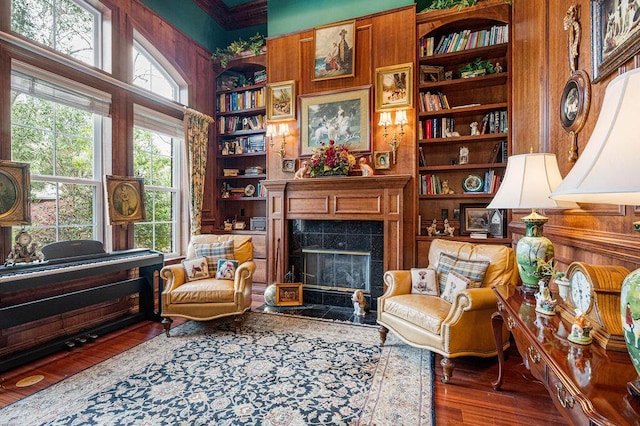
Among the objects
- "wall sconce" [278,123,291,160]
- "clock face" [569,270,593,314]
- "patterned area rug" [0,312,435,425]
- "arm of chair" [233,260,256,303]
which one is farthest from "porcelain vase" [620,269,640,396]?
"wall sconce" [278,123,291,160]

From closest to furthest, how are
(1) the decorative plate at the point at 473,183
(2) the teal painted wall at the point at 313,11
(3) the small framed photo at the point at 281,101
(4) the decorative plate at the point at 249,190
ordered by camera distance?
1. (1) the decorative plate at the point at 473,183
2. (2) the teal painted wall at the point at 313,11
3. (3) the small framed photo at the point at 281,101
4. (4) the decorative plate at the point at 249,190

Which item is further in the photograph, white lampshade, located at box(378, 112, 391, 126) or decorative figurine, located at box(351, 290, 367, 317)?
white lampshade, located at box(378, 112, 391, 126)

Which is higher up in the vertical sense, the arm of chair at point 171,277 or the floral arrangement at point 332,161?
the floral arrangement at point 332,161

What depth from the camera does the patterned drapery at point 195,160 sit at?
14.5ft

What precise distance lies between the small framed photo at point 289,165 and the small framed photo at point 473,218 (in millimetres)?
2215

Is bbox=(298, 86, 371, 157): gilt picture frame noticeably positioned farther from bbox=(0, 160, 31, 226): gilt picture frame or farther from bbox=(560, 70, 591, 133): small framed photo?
bbox=(0, 160, 31, 226): gilt picture frame

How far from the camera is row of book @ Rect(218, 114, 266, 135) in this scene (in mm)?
4828

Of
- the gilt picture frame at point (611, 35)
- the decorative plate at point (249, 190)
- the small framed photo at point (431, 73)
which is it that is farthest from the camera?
the decorative plate at point (249, 190)

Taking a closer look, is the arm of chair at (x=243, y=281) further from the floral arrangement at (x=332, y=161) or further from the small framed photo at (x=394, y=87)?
the small framed photo at (x=394, y=87)

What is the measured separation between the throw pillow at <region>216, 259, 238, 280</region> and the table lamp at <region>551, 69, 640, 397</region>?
311 centimetres

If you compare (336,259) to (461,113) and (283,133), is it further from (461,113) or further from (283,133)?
A: (461,113)

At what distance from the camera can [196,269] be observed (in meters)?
3.42

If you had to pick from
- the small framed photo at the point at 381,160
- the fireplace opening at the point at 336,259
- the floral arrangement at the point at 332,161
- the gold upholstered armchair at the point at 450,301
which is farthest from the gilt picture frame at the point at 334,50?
the gold upholstered armchair at the point at 450,301

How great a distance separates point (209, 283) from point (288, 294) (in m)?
1.08
